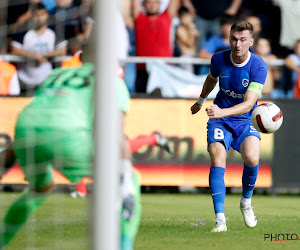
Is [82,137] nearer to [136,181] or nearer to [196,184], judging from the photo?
[136,181]

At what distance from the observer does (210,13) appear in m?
12.9

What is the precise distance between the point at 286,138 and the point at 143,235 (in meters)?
5.83

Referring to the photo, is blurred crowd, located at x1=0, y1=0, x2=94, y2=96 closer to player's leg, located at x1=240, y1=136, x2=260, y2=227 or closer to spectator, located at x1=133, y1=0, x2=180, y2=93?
spectator, located at x1=133, y1=0, x2=180, y2=93

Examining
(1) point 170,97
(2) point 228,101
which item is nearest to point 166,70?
(1) point 170,97

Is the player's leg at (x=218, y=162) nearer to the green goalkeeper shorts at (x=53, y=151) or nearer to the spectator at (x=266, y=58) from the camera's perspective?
the green goalkeeper shorts at (x=53, y=151)

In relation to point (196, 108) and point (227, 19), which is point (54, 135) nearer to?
point (196, 108)

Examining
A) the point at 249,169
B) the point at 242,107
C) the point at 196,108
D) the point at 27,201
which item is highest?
the point at 242,107

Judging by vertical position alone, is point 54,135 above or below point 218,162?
above

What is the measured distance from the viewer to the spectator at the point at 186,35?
490 inches

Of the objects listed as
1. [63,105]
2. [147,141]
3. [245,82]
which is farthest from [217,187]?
[63,105]

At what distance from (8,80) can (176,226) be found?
4.73m

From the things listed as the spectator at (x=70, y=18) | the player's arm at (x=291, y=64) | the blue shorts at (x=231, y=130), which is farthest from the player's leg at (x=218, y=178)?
the player's arm at (x=291, y=64)

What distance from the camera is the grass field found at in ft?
19.6

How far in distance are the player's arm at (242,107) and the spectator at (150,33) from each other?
5.23 metres
